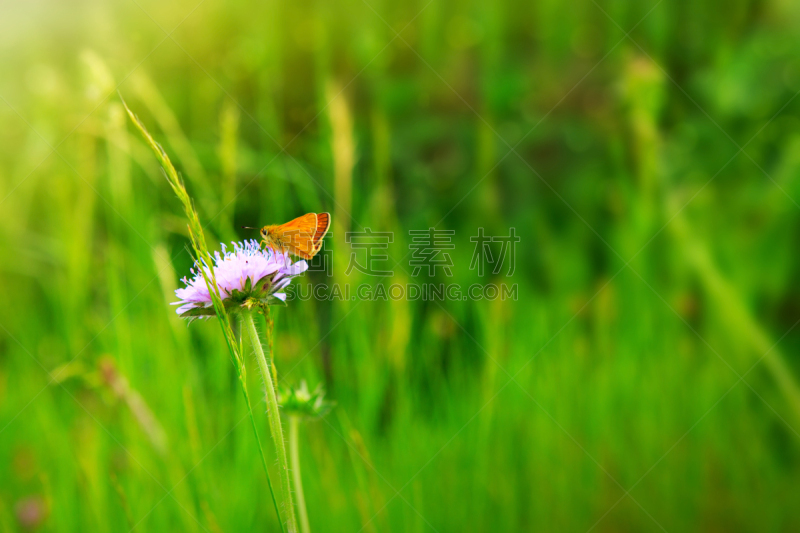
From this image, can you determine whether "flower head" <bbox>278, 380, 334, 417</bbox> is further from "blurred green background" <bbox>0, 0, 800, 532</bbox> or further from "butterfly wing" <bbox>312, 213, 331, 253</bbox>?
"butterfly wing" <bbox>312, 213, 331, 253</bbox>

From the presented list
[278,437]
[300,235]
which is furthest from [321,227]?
[278,437]

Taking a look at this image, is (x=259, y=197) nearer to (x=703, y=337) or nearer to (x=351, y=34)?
(x=351, y=34)

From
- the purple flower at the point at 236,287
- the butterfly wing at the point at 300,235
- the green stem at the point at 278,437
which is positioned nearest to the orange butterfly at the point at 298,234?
the butterfly wing at the point at 300,235

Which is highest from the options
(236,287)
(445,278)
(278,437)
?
(445,278)

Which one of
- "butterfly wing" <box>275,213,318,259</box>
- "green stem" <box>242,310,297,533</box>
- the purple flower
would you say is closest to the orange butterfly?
"butterfly wing" <box>275,213,318,259</box>

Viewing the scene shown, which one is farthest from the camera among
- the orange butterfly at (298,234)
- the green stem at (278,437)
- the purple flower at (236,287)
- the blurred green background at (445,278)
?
the blurred green background at (445,278)

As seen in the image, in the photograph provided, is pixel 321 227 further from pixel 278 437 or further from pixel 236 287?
pixel 278 437

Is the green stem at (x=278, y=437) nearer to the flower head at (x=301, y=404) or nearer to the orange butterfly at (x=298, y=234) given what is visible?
the flower head at (x=301, y=404)

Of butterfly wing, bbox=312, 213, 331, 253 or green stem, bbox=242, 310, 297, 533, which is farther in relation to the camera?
butterfly wing, bbox=312, 213, 331, 253

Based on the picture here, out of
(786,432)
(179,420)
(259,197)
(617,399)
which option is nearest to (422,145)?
(259,197)
